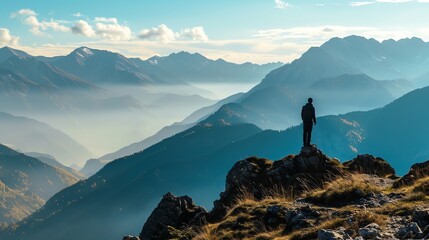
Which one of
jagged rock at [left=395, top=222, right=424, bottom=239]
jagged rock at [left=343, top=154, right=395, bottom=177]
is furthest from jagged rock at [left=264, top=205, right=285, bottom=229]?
jagged rock at [left=343, top=154, right=395, bottom=177]

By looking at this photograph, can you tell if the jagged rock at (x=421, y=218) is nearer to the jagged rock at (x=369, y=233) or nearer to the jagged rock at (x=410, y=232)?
the jagged rock at (x=410, y=232)

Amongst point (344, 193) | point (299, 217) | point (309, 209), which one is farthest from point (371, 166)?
point (299, 217)

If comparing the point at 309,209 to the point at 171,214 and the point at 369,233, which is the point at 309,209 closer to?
the point at 369,233

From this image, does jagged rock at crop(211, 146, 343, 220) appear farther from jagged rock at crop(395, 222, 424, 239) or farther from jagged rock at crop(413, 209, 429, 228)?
jagged rock at crop(395, 222, 424, 239)

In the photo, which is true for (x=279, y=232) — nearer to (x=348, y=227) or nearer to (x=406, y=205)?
(x=348, y=227)

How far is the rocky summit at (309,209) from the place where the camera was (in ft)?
45.2

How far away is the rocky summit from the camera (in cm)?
1379

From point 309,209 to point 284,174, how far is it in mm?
13760

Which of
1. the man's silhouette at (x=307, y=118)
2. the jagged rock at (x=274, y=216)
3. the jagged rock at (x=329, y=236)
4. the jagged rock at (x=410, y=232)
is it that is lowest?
the jagged rock at (x=274, y=216)

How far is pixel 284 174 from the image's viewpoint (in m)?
31.9

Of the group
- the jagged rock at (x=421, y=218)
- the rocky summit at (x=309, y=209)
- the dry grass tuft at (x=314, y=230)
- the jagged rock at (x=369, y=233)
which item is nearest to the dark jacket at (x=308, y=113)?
the rocky summit at (x=309, y=209)

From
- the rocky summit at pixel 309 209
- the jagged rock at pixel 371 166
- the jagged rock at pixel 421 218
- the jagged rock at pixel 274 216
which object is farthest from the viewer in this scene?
the jagged rock at pixel 371 166

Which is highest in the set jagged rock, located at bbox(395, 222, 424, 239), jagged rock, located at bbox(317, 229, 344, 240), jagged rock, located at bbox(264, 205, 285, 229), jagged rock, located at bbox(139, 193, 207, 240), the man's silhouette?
the man's silhouette

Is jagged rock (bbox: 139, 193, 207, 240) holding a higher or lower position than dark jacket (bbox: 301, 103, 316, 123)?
lower
